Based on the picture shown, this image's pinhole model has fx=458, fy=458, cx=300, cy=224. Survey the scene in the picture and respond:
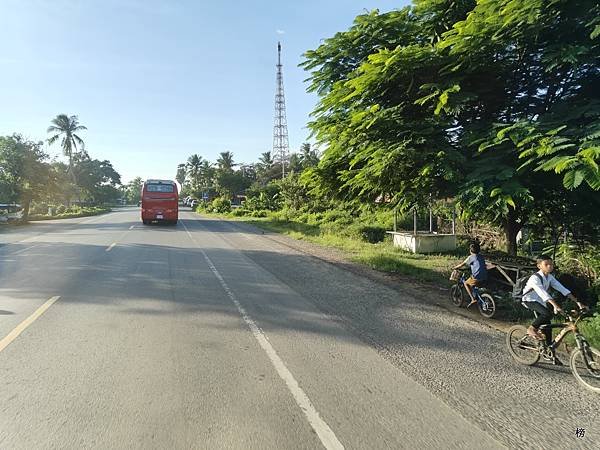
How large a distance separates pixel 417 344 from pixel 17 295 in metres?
7.02

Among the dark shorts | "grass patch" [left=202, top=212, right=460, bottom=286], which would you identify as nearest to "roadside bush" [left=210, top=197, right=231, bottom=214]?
"grass patch" [left=202, top=212, right=460, bottom=286]

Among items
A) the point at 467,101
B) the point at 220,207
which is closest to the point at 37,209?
the point at 220,207

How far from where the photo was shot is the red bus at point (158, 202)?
29312mm

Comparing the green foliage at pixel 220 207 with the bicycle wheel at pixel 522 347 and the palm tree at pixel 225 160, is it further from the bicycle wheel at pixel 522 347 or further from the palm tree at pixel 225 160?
the bicycle wheel at pixel 522 347

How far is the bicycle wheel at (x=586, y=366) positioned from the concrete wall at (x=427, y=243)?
1268 cm

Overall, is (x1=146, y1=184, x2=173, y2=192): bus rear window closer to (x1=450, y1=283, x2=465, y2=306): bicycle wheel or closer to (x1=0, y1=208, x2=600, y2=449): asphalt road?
(x1=0, y1=208, x2=600, y2=449): asphalt road

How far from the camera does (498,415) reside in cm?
393

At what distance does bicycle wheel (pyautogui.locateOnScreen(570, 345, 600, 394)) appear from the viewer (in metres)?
4.74

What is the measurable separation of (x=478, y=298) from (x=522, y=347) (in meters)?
2.49

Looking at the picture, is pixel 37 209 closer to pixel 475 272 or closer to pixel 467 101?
pixel 467 101

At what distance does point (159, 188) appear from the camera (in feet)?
98.1

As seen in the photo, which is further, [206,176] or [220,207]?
[206,176]

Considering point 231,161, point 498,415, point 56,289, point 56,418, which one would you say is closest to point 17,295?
point 56,289

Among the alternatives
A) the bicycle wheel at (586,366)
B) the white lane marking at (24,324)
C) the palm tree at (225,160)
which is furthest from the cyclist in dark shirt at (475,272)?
the palm tree at (225,160)
